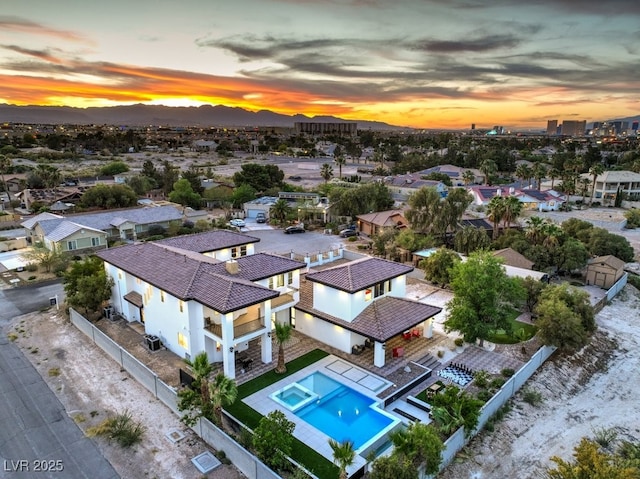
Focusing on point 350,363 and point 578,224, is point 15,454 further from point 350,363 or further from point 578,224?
point 578,224

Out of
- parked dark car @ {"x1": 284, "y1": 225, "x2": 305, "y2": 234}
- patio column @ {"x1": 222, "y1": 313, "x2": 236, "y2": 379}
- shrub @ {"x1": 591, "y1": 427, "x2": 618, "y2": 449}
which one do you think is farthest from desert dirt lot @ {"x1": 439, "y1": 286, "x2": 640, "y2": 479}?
parked dark car @ {"x1": 284, "y1": 225, "x2": 305, "y2": 234}

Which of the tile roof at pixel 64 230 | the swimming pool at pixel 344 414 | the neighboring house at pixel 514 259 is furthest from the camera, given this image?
the tile roof at pixel 64 230

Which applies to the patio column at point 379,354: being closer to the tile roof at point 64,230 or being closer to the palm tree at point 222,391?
the palm tree at point 222,391

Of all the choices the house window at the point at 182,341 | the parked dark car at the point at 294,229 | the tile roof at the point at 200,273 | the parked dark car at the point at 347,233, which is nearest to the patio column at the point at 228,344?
the tile roof at the point at 200,273

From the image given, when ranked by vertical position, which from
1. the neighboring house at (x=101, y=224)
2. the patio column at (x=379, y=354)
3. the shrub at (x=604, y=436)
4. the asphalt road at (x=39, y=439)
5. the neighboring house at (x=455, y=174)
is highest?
the neighboring house at (x=455, y=174)

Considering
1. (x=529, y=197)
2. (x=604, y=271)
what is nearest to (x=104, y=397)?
(x=604, y=271)

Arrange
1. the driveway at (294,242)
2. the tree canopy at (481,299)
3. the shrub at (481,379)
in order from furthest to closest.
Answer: the driveway at (294,242) → the tree canopy at (481,299) → the shrub at (481,379)

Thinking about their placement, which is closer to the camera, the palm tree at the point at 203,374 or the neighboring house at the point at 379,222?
the palm tree at the point at 203,374

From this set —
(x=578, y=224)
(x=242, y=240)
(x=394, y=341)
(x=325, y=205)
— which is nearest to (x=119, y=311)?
(x=242, y=240)
